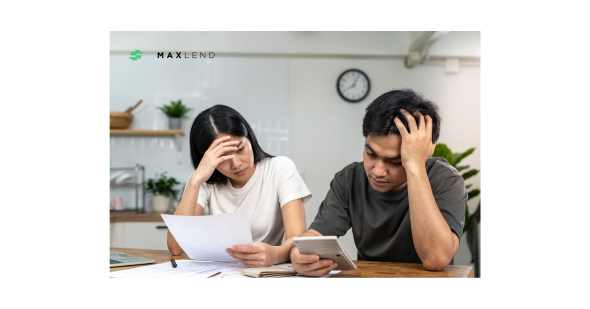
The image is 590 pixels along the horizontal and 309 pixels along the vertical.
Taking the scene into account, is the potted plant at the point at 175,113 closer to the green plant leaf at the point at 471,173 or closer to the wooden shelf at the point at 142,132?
the wooden shelf at the point at 142,132

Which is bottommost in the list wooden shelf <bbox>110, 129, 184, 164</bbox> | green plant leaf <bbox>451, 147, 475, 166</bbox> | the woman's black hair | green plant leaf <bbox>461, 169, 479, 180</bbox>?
green plant leaf <bbox>461, 169, 479, 180</bbox>

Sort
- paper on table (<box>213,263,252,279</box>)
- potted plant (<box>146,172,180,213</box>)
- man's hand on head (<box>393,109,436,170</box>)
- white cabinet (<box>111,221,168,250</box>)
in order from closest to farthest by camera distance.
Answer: paper on table (<box>213,263,252,279</box>)
man's hand on head (<box>393,109,436,170</box>)
white cabinet (<box>111,221,168,250</box>)
potted plant (<box>146,172,180,213</box>)

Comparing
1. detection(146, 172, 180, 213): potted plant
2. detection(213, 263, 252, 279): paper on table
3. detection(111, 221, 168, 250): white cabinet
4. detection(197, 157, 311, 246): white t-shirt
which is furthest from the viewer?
detection(146, 172, 180, 213): potted plant

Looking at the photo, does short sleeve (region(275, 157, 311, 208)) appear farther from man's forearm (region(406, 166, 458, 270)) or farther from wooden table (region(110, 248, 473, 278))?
man's forearm (region(406, 166, 458, 270))

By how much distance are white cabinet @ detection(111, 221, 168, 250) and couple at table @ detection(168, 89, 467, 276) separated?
61.4 inches

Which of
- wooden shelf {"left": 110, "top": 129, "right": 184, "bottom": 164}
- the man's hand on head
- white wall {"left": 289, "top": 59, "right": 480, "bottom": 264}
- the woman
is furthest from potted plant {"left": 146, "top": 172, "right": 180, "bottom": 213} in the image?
the man's hand on head

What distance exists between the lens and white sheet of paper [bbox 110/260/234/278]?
101 centimetres

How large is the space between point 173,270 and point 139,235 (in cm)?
199

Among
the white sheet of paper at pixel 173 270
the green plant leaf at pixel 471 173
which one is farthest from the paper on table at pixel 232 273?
the green plant leaf at pixel 471 173

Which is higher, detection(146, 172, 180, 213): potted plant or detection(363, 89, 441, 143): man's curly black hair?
detection(363, 89, 441, 143): man's curly black hair

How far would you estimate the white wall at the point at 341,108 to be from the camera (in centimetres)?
327
